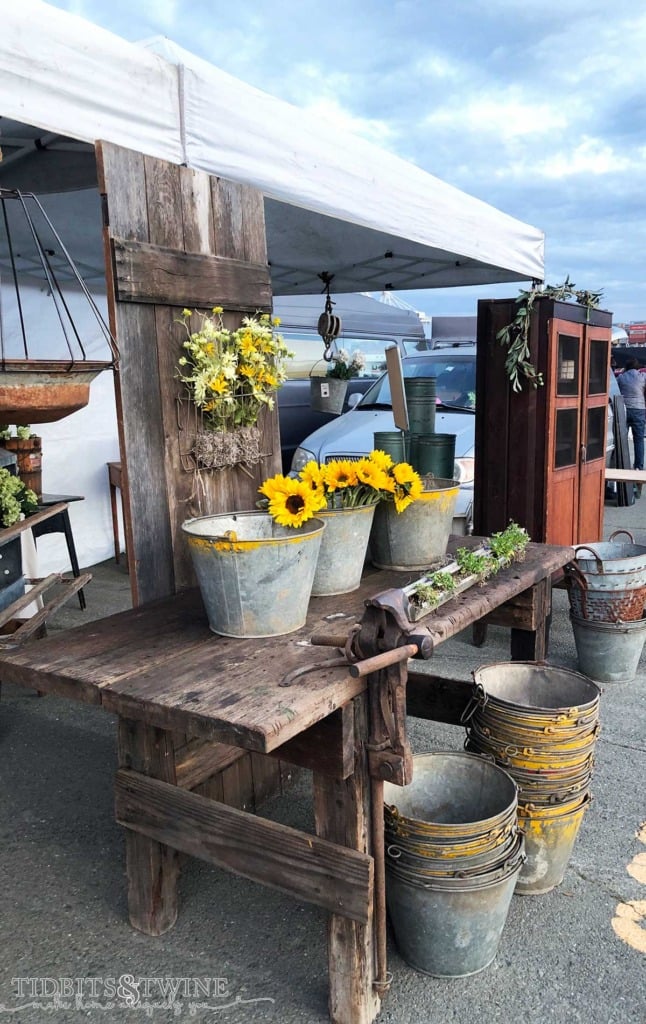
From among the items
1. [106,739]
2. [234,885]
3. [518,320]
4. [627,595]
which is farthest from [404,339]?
[234,885]

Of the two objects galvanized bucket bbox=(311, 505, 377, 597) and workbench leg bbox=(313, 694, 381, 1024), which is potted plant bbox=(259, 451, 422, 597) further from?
workbench leg bbox=(313, 694, 381, 1024)

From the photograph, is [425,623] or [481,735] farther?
[481,735]

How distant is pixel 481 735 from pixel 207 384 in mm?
1378

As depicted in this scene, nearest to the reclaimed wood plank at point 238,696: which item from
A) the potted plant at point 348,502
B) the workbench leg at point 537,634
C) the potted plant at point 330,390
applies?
the potted plant at point 348,502

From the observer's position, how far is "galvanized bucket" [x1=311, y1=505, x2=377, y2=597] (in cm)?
221

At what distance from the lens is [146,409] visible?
2.38 meters

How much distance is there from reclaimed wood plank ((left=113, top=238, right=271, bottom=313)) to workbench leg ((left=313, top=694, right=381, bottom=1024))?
137 centimetres

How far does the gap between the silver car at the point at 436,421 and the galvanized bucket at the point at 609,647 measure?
1640 mm

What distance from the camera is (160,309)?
2.40m

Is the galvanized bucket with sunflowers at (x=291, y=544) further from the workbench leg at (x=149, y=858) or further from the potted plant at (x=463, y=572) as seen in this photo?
the workbench leg at (x=149, y=858)

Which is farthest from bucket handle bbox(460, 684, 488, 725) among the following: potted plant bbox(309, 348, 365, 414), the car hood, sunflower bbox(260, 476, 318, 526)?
potted plant bbox(309, 348, 365, 414)

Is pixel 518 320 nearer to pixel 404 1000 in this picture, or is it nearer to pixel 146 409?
pixel 146 409

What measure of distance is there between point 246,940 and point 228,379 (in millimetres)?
1680

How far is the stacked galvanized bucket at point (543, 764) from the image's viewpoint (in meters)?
2.23
